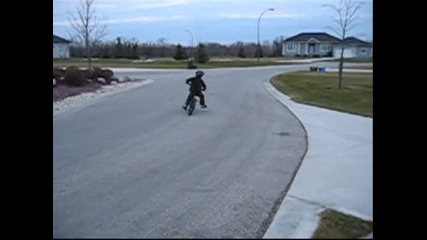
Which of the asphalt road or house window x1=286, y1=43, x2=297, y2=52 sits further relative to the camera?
the asphalt road

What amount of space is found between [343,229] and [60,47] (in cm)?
124

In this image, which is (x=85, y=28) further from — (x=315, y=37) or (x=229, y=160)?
(x=229, y=160)

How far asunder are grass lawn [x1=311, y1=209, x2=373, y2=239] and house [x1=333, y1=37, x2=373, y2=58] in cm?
57

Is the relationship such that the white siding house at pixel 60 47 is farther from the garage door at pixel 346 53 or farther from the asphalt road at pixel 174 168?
the garage door at pixel 346 53

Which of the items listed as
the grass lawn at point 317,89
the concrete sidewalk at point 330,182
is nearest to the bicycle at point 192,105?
the grass lawn at point 317,89

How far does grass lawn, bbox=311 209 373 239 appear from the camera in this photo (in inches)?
68.6

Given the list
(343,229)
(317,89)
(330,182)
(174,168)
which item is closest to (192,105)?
(317,89)

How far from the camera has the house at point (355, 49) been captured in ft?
5.46

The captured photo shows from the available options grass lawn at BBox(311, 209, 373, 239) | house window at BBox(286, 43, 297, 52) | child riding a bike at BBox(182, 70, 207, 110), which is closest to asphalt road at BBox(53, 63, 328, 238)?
child riding a bike at BBox(182, 70, 207, 110)

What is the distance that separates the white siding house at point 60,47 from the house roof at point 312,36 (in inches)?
36.3

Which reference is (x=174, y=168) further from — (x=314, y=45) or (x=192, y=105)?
(x=192, y=105)

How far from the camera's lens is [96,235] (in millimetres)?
1788

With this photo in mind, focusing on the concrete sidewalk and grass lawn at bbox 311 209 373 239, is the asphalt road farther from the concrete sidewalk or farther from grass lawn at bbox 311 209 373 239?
grass lawn at bbox 311 209 373 239

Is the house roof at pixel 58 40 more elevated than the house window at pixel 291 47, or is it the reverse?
the house window at pixel 291 47
